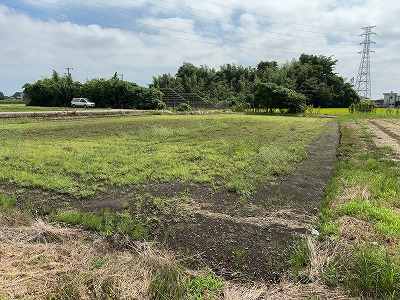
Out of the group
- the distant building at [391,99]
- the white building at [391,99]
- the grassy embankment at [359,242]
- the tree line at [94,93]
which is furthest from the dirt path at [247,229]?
the white building at [391,99]

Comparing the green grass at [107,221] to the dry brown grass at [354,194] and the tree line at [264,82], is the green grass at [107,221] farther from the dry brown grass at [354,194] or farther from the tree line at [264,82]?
the tree line at [264,82]

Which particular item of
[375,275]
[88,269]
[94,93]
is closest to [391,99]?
[94,93]

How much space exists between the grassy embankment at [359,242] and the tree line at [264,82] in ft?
125

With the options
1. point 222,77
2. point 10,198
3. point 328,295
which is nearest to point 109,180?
point 10,198

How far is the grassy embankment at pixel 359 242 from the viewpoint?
2.48 meters

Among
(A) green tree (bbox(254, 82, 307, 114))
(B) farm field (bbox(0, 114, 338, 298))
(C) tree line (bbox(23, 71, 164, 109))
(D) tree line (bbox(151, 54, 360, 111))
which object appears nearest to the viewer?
(B) farm field (bbox(0, 114, 338, 298))

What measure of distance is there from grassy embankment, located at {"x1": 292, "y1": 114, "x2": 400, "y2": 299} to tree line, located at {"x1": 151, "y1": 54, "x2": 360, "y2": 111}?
38.2 meters

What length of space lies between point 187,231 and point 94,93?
4381cm

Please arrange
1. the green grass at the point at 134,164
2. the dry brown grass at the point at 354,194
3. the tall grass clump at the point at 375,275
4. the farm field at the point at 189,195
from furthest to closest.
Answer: the green grass at the point at 134,164, the dry brown grass at the point at 354,194, the farm field at the point at 189,195, the tall grass clump at the point at 375,275

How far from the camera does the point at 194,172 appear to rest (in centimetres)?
652

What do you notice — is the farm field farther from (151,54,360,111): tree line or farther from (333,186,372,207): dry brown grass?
(151,54,360,111): tree line

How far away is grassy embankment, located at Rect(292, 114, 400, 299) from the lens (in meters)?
2.48

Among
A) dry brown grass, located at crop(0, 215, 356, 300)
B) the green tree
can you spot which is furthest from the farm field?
the green tree

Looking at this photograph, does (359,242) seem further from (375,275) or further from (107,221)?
(107,221)
